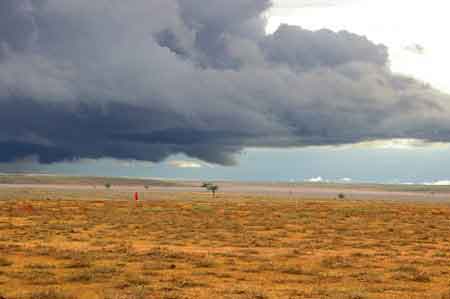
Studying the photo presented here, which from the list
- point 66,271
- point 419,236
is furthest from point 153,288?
point 419,236

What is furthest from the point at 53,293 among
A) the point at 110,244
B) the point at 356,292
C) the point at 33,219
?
the point at 33,219

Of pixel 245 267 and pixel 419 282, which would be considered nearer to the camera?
pixel 419 282

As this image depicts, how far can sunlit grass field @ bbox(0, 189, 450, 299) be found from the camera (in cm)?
2309

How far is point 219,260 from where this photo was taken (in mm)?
32375

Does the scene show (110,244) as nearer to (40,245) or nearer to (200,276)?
(40,245)

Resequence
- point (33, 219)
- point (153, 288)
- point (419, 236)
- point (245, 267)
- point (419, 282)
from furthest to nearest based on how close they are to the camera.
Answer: point (33, 219), point (419, 236), point (245, 267), point (419, 282), point (153, 288)

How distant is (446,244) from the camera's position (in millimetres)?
44406

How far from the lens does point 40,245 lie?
3834cm

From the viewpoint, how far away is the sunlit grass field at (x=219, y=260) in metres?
23.1

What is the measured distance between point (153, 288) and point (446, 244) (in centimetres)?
2795

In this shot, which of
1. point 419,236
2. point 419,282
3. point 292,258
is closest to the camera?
point 419,282

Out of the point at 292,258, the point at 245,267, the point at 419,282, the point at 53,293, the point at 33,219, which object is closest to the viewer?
the point at 53,293

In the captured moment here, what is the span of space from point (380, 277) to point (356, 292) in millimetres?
5167

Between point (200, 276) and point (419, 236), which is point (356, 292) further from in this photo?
point (419, 236)
